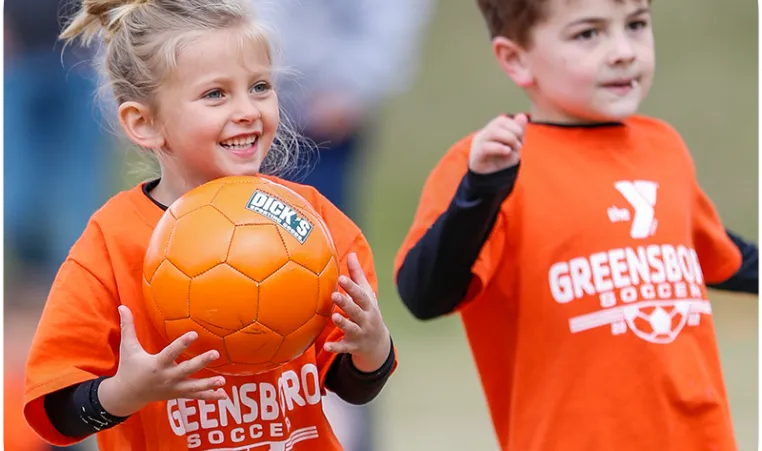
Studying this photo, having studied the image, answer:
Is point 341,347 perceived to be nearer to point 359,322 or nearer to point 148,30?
point 359,322

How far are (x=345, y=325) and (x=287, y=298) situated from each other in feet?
0.40

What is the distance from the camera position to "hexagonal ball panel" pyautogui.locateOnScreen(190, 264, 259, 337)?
2.17 metres

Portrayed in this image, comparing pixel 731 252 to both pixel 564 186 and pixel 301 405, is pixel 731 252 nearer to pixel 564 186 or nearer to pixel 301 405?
pixel 564 186

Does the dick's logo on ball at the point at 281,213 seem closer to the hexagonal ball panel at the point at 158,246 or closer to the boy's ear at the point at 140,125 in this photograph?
the hexagonal ball panel at the point at 158,246

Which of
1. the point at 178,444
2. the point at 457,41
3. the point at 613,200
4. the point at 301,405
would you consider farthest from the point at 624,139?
the point at 457,41

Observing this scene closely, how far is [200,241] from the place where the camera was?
2205mm

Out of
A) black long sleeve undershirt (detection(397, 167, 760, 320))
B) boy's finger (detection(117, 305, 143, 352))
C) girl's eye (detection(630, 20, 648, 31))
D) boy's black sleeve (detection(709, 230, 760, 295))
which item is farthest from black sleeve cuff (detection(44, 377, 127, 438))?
boy's black sleeve (detection(709, 230, 760, 295))

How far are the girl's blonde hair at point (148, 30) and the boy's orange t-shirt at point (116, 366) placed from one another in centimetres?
24

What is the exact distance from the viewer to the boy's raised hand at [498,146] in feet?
8.50

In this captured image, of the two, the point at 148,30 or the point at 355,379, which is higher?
the point at 148,30

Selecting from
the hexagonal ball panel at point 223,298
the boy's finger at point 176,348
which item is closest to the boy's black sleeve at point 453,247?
the hexagonal ball panel at point 223,298

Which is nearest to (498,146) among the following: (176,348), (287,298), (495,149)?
(495,149)

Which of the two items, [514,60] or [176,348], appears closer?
[176,348]

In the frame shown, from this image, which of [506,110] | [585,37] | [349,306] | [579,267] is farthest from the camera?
[506,110]
